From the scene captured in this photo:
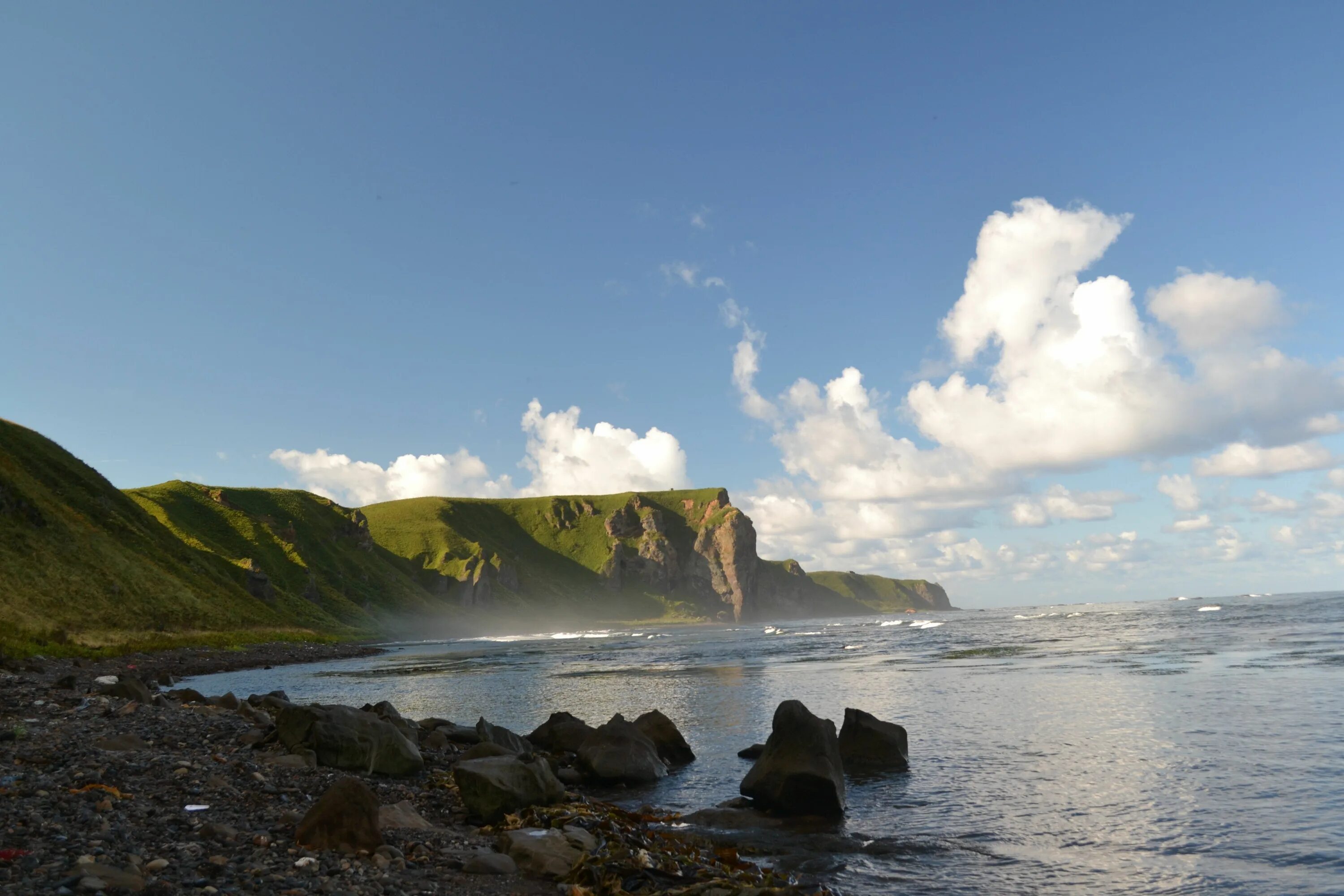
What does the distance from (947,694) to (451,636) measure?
508 feet

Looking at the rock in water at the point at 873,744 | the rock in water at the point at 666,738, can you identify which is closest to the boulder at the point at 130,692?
the rock in water at the point at 666,738

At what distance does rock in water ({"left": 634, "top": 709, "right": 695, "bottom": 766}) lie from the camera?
22375 mm

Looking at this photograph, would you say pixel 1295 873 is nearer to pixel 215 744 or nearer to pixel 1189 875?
pixel 1189 875

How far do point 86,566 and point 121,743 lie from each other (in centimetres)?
7087

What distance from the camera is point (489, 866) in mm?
10891

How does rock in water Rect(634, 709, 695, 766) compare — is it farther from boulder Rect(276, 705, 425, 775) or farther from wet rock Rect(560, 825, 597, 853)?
wet rock Rect(560, 825, 597, 853)

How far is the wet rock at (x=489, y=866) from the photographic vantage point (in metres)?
10.8

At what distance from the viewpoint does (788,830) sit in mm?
15422

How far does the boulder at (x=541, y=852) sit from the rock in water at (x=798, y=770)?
6.05m

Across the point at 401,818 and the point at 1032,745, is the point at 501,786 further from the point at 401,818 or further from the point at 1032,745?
the point at 1032,745

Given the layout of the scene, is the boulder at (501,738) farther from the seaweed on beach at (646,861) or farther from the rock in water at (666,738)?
the seaweed on beach at (646,861)

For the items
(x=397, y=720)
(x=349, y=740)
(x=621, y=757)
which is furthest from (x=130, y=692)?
(x=621, y=757)

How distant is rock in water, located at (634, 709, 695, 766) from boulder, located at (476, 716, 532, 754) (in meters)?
3.33

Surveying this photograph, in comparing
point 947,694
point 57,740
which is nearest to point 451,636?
point 947,694
